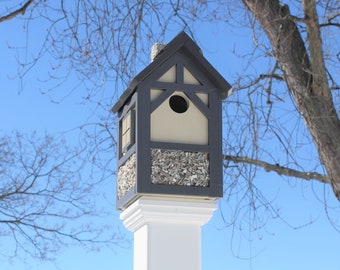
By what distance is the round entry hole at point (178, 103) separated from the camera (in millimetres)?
3828

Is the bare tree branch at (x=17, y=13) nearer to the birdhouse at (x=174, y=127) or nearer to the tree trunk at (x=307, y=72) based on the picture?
the birdhouse at (x=174, y=127)

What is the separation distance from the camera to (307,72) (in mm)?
3607

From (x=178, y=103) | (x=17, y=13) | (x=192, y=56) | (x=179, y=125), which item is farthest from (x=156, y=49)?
(x=17, y=13)

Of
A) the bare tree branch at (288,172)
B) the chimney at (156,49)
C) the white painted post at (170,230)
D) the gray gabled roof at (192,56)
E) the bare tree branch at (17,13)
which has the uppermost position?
the bare tree branch at (17,13)

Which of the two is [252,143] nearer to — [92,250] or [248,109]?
[248,109]

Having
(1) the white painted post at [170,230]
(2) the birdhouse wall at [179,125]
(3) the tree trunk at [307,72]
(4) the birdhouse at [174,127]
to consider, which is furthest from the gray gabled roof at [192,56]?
(1) the white painted post at [170,230]

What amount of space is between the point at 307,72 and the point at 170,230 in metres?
1.23

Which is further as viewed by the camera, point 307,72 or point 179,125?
point 179,125

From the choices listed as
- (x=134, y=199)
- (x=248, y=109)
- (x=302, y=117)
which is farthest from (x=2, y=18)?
(x=302, y=117)

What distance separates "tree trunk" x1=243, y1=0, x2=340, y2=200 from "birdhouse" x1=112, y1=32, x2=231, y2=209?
423mm

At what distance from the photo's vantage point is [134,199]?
371 centimetres

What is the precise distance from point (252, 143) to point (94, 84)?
107 centimetres

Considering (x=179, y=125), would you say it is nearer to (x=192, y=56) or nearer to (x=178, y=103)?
(x=178, y=103)

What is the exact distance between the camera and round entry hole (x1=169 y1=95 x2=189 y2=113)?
3.83 m
